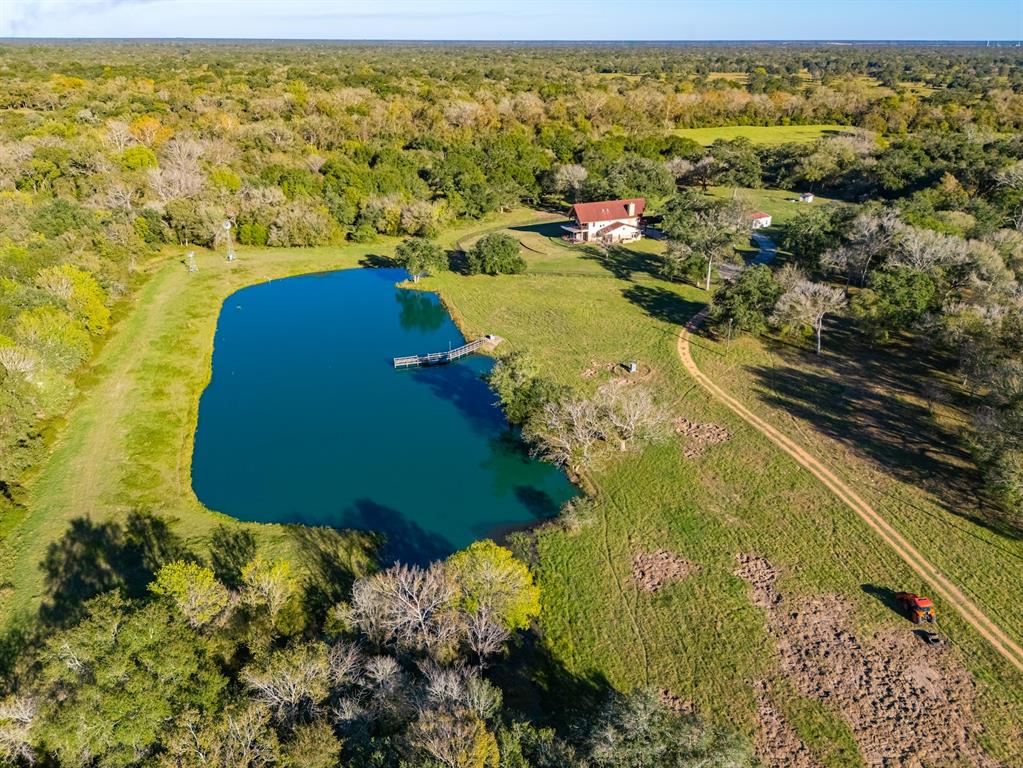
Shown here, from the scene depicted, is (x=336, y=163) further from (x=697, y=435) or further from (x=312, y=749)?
(x=312, y=749)

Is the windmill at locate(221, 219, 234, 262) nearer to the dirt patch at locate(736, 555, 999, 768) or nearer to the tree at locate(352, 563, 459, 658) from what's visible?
the tree at locate(352, 563, 459, 658)

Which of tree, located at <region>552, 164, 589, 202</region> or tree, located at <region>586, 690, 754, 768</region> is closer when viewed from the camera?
tree, located at <region>586, 690, 754, 768</region>

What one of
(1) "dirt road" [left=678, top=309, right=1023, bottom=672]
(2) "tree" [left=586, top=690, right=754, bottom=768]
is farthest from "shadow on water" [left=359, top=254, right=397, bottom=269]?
(2) "tree" [left=586, top=690, right=754, bottom=768]

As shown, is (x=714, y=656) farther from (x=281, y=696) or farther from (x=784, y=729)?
(x=281, y=696)

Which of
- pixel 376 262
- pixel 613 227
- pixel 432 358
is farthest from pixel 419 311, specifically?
pixel 613 227

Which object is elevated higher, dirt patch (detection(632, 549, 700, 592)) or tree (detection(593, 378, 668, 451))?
tree (detection(593, 378, 668, 451))
